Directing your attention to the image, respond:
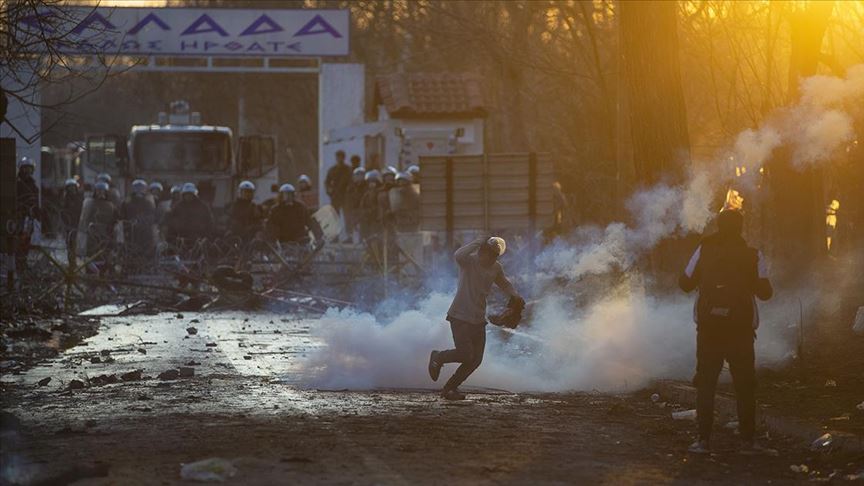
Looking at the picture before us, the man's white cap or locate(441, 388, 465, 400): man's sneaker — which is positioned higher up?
the man's white cap

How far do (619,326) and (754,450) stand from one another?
5.75 m

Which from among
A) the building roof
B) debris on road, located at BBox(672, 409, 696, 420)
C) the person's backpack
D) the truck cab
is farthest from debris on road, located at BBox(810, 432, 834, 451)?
the building roof

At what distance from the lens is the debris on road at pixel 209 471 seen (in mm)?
8828

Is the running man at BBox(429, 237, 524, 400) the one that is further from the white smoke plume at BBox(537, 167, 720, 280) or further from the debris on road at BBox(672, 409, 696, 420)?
the white smoke plume at BBox(537, 167, 720, 280)

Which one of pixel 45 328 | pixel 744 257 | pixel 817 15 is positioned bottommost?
pixel 45 328

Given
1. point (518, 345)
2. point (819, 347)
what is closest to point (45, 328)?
point (518, 345)

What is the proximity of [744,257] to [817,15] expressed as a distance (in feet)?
28.0

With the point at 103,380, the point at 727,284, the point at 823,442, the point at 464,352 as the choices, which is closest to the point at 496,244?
the point at 464,352

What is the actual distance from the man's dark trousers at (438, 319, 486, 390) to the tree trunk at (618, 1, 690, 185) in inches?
183

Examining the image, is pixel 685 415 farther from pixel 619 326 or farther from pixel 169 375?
pixel 169 375

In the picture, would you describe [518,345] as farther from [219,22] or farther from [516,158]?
[219,22]

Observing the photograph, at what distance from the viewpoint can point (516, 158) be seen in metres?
25.6

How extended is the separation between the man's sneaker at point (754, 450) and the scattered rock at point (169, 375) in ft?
19.7

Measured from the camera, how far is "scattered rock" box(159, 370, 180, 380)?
14914 millimetres
